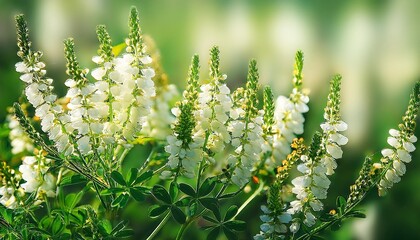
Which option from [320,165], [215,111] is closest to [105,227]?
[215,111]

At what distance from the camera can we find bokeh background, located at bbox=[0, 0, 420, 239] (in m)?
2.13

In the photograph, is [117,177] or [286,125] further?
[286,125]

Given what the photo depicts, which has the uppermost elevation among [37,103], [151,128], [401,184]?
[37,103]

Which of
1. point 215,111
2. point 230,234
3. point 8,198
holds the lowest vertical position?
point 230,234

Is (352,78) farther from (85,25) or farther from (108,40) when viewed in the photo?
(108,40)

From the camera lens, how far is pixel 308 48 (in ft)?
9.09

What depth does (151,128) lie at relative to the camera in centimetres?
166

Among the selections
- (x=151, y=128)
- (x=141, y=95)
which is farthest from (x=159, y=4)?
(x=141, y=95)

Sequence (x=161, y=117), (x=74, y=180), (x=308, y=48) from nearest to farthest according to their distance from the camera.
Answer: (x=74, y=180) → (x=161, y=117) → (x=308, y=48)

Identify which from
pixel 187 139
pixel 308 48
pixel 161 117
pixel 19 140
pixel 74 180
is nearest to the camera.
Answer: pixel 187 139

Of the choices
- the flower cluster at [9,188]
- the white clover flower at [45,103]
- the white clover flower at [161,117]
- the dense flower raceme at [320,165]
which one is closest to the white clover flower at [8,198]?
the flower cluster at [9,188]

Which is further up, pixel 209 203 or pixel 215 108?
pixel 215 108

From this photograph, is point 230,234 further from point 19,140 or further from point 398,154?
point 19,140

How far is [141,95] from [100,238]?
9.4 inches
